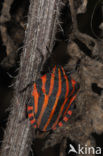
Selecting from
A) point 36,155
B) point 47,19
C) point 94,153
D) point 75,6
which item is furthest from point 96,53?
point 36,155

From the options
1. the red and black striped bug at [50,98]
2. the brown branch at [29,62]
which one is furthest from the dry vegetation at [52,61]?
the red and black striped bug at [50,98]

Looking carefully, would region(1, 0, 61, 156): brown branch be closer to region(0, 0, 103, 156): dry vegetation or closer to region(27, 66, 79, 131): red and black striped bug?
region(0, 0, 103, 156): dry vegetation

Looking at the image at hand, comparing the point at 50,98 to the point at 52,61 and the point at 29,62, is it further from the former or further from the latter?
the point at 52,61

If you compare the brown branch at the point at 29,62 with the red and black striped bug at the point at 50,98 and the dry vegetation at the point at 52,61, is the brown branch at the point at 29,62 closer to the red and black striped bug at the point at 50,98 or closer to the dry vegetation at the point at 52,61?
the dry vegetation at the point at 52,61

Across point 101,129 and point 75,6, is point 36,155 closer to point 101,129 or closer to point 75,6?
point 101,129

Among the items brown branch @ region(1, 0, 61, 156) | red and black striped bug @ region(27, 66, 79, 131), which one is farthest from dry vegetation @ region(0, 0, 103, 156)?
red and black striped bug @ region(27, 66, 79, 131)
